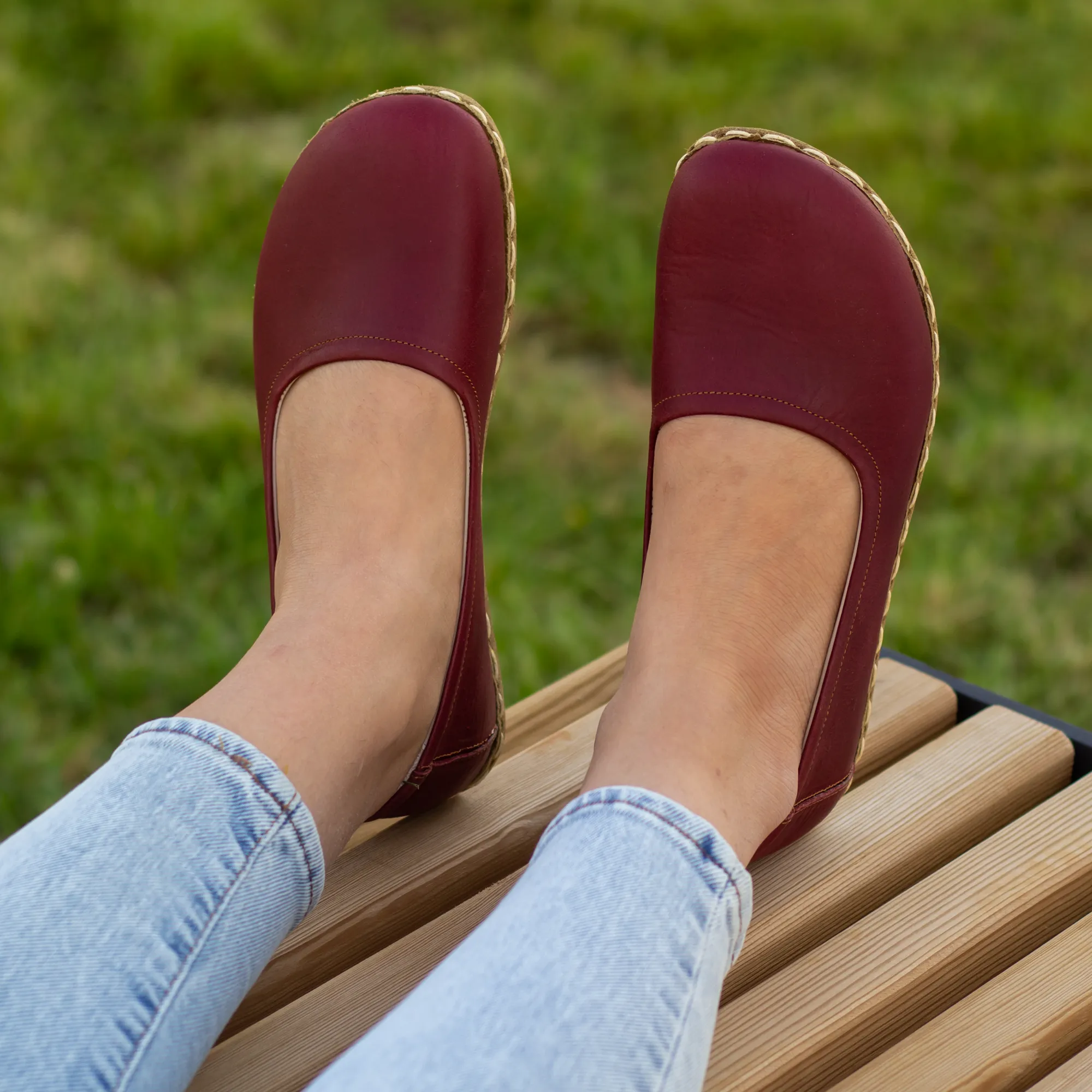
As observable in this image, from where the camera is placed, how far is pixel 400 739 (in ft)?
3.13

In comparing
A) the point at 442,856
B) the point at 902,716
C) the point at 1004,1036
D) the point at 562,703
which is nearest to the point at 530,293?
the point at 562,703

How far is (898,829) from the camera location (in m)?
1.03

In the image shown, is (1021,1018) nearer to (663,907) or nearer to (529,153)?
(663,907)

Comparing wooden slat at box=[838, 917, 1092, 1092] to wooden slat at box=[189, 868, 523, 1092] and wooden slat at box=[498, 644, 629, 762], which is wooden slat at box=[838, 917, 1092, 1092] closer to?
wooden slat at box=[189, 868, 523, 1092]

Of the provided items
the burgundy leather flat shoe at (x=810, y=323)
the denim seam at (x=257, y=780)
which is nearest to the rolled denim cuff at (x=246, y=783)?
the denim seam at (x=257, y=780)

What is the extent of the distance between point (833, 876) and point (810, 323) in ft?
1.58

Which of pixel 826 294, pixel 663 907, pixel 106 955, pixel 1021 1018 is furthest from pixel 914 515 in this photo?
pixel 106 955

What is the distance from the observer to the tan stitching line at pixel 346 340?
3.80ft

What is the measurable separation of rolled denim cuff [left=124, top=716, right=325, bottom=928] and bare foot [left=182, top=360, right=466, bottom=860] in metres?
0.02

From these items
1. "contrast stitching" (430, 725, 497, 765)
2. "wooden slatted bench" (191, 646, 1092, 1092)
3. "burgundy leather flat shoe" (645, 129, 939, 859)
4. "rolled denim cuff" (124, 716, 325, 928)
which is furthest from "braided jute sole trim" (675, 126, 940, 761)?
"rolled denim cuff" (124, 716, 325, 928)

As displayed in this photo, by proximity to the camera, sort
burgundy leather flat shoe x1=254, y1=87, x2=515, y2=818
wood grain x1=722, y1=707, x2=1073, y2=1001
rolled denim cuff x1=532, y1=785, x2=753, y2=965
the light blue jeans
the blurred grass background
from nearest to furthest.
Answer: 1. the light blue jeans
2. rolled denim cuff x1=532, y1=785, x2=753, y2=965
3. wood grain x1=722, y1=707, x2=1073, y2=1001
4. burgundy leather flat shoe x1=254, y1=87, x2=515, y2=818
5. the blurred grass background

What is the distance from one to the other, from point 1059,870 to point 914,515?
3.13ft

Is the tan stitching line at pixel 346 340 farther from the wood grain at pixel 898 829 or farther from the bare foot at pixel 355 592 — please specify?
the wood grain at pixel 898 829

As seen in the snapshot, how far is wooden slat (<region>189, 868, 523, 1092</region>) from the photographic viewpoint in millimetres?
844
